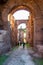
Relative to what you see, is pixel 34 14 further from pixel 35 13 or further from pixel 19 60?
pixel 19 60

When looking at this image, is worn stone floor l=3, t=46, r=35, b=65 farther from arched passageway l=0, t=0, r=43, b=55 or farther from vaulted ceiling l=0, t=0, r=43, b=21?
vaulted ceiling l=0, t=0, r=43, b=21

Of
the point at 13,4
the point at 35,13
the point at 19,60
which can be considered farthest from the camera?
the point at 13,4

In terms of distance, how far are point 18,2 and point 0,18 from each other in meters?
2.53

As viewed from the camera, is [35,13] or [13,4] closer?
[35,13]

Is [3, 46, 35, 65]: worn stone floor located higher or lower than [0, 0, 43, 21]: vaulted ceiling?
lower

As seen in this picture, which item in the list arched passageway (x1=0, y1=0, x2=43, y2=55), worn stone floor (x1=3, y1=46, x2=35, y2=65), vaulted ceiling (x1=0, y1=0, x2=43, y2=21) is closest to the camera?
worn stone floor (x1=3, y1=46, x2=35, y2=65)

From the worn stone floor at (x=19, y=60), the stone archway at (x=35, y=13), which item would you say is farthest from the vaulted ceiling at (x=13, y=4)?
the worn stone floor at (x=19, y=60)

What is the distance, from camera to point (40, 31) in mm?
18062

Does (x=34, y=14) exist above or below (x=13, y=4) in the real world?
below

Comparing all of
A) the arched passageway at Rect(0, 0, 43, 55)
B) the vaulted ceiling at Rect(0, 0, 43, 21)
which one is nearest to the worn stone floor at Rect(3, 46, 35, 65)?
the arched passageway at Rect(0, 0, 43, 55)

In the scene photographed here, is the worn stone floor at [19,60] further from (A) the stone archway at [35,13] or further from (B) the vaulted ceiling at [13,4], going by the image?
(B) the vaulted ceiling at [13,4]

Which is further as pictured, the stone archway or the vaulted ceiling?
the vaulted ceiling

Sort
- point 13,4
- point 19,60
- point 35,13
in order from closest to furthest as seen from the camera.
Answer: point 19,60, point 35,13, point 13,4

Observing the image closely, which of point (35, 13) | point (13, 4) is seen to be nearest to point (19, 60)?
point (35, 13)
